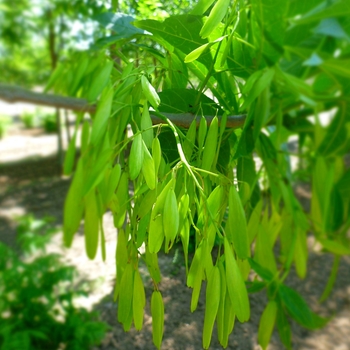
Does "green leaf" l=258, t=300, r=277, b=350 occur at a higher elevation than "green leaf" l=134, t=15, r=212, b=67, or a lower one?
lower

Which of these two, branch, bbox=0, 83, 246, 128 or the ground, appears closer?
branch, bbox=0, 83, 246, 128

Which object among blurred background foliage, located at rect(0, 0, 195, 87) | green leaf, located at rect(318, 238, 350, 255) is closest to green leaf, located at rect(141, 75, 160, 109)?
green leaf, located at rect(318, 238, 350, 255)

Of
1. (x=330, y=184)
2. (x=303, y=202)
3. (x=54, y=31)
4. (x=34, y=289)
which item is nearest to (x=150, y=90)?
(x=330, y=184)

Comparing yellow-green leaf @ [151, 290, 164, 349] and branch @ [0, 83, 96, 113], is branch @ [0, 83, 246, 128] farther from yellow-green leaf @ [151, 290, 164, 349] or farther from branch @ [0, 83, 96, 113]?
yellow-green leaf @ [151, 290, 164, 349]

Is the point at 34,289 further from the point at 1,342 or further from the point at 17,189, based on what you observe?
the point at 17,189

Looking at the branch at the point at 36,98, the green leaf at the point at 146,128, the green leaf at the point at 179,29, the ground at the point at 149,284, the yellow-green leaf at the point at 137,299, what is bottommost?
the ground at the point at 149,284

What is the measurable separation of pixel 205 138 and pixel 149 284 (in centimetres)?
15

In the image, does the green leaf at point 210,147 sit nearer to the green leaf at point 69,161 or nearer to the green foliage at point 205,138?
the green foliage at point 205,138

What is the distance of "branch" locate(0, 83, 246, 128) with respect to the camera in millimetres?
302

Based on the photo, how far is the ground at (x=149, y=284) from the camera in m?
0.44

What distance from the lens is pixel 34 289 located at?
1083 millimetres

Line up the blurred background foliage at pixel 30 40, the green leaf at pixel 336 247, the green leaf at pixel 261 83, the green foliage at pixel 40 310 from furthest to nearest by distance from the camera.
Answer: the blurred background foliage at pixel 30 40 → the green foliage at pixel 40 310 → the green leaf at pixel 336 247 → the green leaf at pixel 261 83

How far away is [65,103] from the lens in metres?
0.33

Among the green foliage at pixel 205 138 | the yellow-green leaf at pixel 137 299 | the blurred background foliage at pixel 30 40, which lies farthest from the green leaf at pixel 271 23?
the blurred background foliage at pixel 30 40
